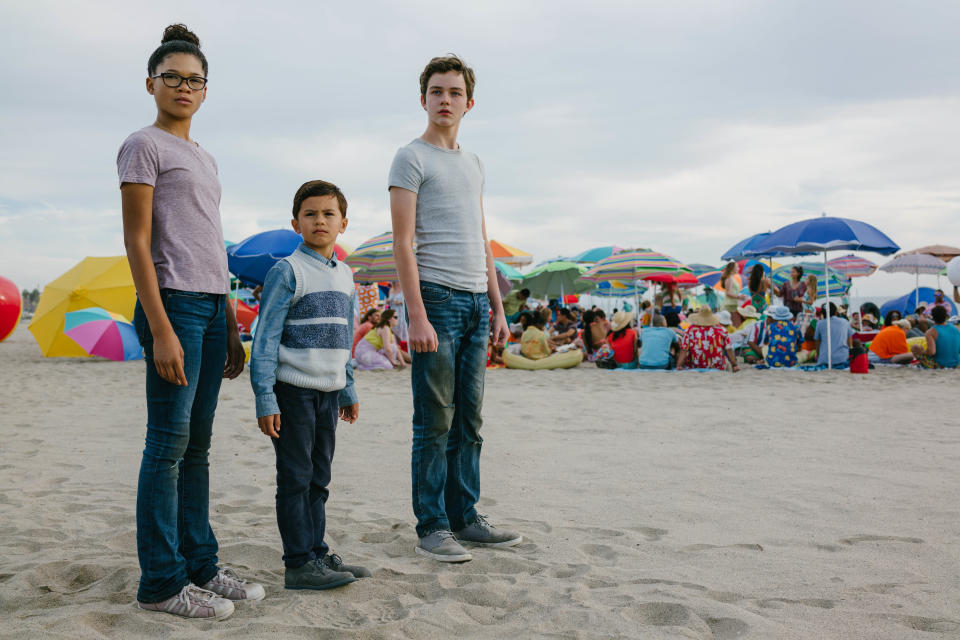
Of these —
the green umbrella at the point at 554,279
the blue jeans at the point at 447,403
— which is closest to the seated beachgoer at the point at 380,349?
the green umbrella at the point at 554,279

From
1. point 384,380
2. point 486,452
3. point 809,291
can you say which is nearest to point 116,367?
point 384,380

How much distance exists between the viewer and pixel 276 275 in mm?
2428

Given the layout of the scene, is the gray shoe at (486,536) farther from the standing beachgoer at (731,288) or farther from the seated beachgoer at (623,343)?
the standing beachgoer at (731,288)

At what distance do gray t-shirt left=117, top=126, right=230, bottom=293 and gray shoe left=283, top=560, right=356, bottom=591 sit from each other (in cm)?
98

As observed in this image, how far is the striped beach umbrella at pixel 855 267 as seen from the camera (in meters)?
20.2

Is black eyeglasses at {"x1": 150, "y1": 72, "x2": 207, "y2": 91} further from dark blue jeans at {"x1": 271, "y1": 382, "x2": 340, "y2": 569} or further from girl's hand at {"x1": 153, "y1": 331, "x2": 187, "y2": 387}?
dark blue jeans at {"x1": 271, "y1": 382, "x2": 340, "y2": 569}

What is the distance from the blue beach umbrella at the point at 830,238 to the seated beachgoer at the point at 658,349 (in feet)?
6.89

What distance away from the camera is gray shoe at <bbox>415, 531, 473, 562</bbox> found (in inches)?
108

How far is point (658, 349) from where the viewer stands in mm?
11211

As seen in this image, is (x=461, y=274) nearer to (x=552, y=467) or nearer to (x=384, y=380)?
(x=552, y=467)

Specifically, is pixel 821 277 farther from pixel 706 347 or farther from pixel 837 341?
pixel 706 347

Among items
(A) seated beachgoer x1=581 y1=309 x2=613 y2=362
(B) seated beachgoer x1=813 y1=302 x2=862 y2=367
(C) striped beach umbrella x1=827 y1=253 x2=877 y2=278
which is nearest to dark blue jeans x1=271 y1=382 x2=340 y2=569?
(B) seated beachgoer x1=813 y1=302 x2=862 y2=367

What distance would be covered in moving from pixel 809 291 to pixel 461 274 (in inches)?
407

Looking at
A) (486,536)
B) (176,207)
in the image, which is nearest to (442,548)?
(486,536)
